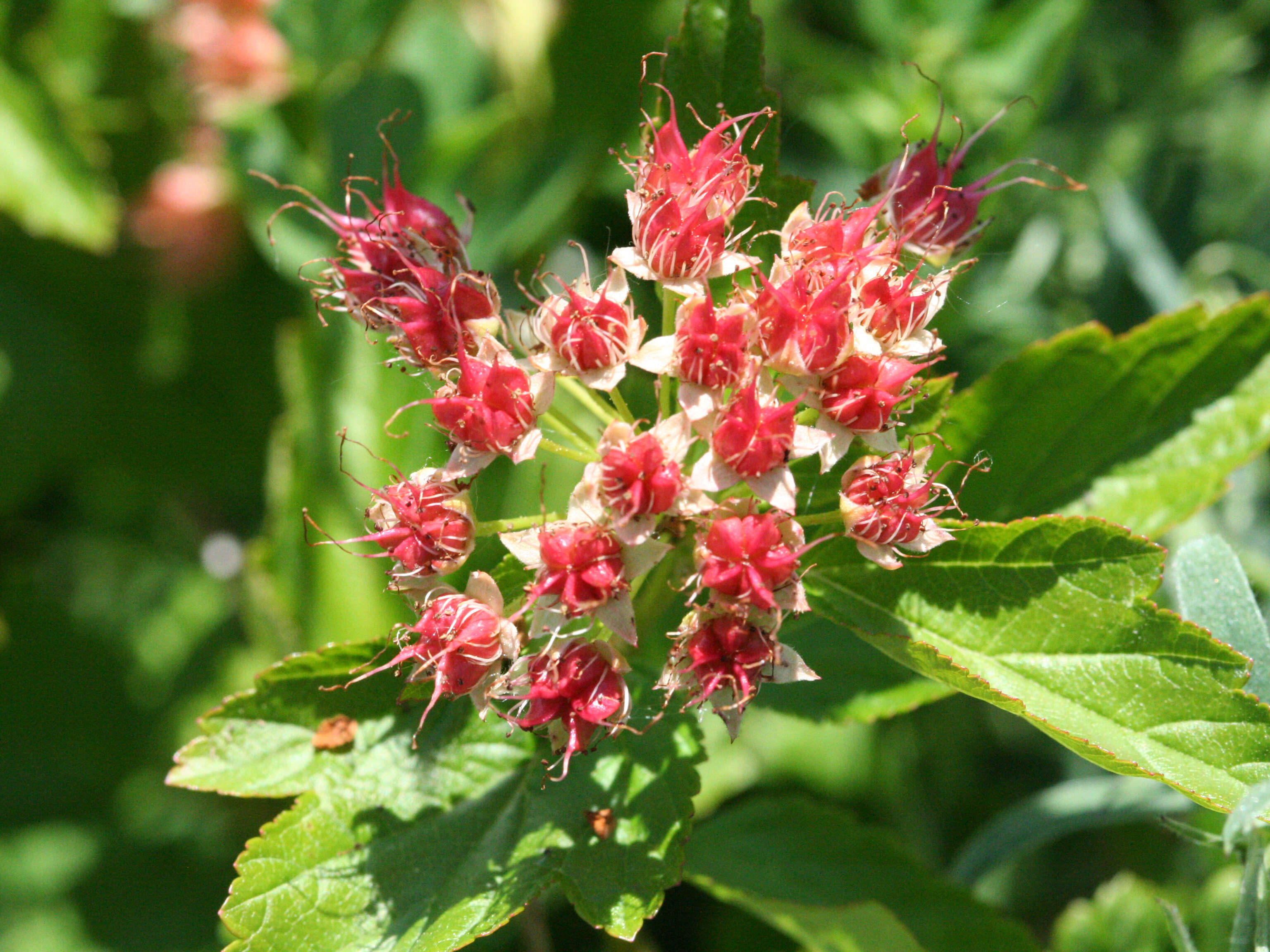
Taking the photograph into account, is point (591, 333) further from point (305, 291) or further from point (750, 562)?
point (305, 291)

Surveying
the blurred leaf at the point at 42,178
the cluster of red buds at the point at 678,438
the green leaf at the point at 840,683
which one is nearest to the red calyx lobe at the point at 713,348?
the cluster of red buds at the point at 678,438

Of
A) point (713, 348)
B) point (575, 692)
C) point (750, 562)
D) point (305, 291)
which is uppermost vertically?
point (305, 291)

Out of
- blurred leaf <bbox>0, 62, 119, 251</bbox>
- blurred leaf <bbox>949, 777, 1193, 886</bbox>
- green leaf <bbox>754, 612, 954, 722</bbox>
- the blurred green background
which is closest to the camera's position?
green leaf <bbox>754, 612, 954, 722</bbox>

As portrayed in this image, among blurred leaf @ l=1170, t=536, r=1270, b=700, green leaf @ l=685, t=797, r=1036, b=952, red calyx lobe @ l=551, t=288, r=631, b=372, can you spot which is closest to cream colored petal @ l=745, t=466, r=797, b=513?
red calyx lobe @ l=551, t=288, r=631, b=372

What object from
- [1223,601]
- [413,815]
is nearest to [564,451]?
[413,815]

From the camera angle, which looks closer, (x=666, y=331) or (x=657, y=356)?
(x=657, y=356)

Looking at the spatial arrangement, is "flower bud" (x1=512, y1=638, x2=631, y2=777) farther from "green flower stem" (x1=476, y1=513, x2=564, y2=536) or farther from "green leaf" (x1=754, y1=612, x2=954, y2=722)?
"green leaf" (x1=754, y1=612, x2=954, y2=722)

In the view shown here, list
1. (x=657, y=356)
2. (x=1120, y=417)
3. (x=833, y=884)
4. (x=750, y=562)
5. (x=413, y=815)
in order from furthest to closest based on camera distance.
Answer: (x=833, y=884) < (x=1120, y=417) < (x=413, y=815) < (x=657, y=356) < (x=750, y=562)
